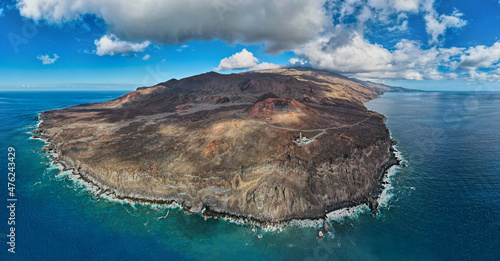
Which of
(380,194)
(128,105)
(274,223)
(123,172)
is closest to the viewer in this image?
(274,223)

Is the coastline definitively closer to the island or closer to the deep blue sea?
the island

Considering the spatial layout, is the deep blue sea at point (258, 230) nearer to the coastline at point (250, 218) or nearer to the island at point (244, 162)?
the coastline at point (250, 218)

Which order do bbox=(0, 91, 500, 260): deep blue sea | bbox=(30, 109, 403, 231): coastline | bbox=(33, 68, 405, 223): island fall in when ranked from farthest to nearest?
bbox=(33, 68, 405, 223): island → bbox=(30, 109, 403, 231): coastline → bbox=(0, 91, 500, 260): deep blue sea

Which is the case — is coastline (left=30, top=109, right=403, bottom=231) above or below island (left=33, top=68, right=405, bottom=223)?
below

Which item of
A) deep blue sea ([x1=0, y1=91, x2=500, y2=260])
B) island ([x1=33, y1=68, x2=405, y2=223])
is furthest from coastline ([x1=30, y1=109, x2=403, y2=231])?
deep blue sea ([x1=0, y1=91, x2=500, y2=260])

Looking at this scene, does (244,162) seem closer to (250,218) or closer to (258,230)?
(250,218)

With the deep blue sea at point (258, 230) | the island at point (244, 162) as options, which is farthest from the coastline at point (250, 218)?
the deep blue sea at point (258, 230)

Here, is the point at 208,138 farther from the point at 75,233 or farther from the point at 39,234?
the point at 39,234

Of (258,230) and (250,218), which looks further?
(250,218)

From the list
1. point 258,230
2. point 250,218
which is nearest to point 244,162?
point 250,218

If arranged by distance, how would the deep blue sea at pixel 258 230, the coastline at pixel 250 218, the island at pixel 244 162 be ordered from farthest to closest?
the island at pixel 244 162 → the coastline at pixel 250 218 → the deep blue sea at pixel 258 230

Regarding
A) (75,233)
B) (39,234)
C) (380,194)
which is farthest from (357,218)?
(39,234)
